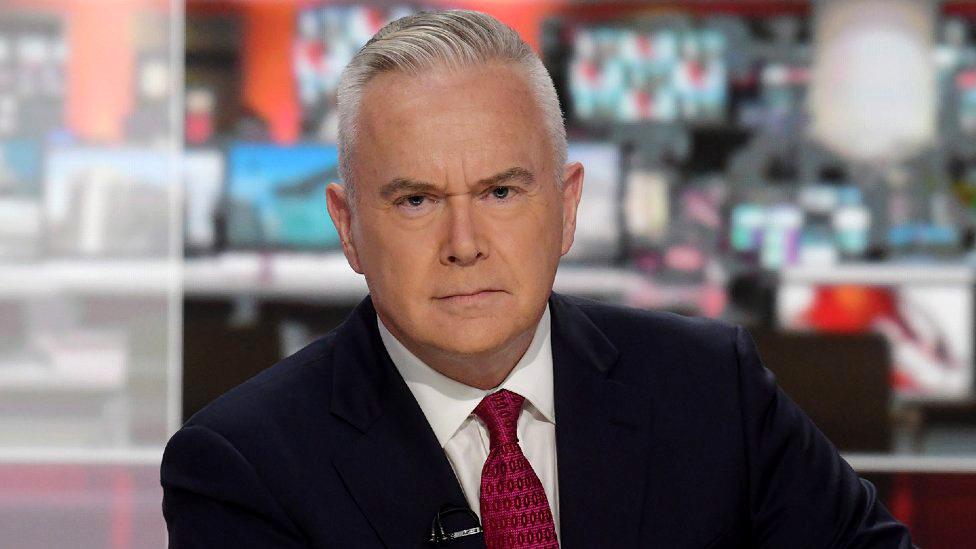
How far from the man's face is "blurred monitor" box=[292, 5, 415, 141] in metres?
4.49

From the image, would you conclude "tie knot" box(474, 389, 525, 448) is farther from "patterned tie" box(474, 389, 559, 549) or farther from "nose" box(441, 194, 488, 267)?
"nose" box(441, 194, 488, 267)

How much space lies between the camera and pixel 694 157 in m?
5.81

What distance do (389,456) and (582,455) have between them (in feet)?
0.75

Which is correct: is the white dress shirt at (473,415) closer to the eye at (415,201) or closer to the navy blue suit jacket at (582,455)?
the navy blue suit jacket at (582,455)

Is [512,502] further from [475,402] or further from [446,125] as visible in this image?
[446,125]

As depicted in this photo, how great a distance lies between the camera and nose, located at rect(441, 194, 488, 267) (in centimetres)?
137

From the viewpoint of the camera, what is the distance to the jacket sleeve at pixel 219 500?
1.41 m

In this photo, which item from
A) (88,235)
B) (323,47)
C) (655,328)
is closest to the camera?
(655,328)

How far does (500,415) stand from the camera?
150 cm

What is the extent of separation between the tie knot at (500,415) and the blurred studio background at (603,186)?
425 centimetres

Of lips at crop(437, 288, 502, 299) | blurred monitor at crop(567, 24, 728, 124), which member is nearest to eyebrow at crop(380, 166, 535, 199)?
lips at crop(437, 288, 502, 299)

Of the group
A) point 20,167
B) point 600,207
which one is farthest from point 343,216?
Answer: point 20,167

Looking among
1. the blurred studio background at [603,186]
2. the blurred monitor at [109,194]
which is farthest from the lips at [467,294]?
the blurred monitor at [109,194]

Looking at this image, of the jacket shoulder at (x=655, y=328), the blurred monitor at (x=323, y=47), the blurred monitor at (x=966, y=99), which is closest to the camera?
the jacket shoulder at (x=655, y=328)
